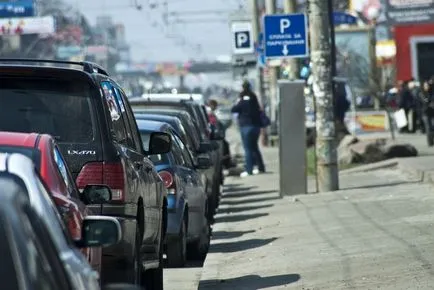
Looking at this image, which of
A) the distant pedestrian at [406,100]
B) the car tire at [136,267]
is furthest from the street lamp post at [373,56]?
the car tire at [136,267]

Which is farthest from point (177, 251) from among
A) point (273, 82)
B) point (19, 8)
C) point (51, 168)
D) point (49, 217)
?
point (19, 8)

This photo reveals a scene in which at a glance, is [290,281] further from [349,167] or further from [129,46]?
[129,46]

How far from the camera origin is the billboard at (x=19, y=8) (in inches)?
1868

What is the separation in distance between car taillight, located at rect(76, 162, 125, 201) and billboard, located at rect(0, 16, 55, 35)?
37.1 meters

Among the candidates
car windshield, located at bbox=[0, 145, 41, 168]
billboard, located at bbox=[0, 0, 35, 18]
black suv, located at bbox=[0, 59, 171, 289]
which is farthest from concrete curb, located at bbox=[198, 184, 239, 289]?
billboard, located at bbox=[0, 0, 35, 18]

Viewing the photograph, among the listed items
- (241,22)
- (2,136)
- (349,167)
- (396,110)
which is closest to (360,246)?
(2,136)

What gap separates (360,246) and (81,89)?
4.83 meters

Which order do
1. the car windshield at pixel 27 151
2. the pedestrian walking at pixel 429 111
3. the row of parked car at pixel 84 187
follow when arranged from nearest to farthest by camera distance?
the row of parked car at pixel 84 187 < the car windshield at pixel 27 151 < the pedestrian walking at pixel 429 111

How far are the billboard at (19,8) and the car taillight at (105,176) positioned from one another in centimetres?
3924

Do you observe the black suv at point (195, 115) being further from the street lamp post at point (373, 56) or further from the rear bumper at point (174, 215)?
the street lamp post at point (373, 56)

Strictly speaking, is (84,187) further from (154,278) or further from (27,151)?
(27,151)

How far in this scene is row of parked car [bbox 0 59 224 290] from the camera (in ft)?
14.6

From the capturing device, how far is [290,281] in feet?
36.0

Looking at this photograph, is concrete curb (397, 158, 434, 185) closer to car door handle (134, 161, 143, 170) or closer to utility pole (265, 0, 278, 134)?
car door handle (134, 161, 143, 170)
